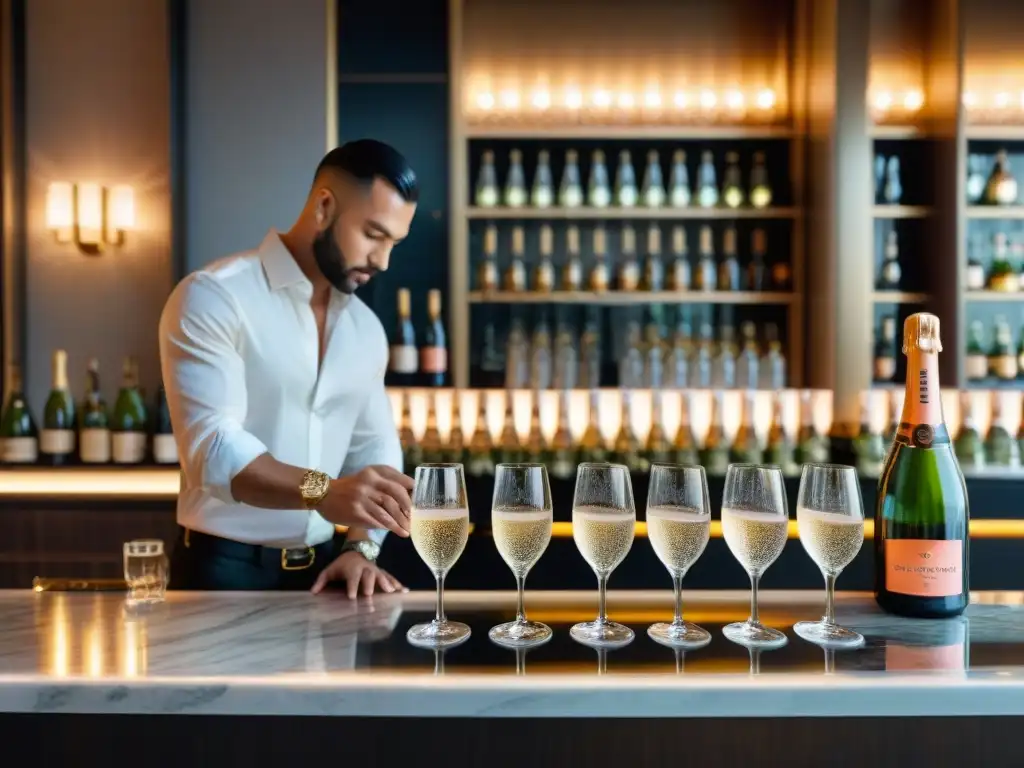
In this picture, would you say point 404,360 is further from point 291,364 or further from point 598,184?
point 291,364

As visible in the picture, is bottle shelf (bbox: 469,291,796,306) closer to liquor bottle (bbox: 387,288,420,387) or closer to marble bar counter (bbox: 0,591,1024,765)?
liquor bottle (bbox: 387,288,420,387)

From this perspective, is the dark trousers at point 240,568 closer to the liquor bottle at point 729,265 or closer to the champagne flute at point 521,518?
the champagne flute at point 521,518

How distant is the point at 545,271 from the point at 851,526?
231cm

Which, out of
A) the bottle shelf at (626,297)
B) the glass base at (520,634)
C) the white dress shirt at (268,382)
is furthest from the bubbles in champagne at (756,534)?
the bottle shelf at (626,297)

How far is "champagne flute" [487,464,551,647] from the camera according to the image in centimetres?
91

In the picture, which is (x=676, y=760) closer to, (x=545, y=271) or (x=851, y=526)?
(x=851, y=526)

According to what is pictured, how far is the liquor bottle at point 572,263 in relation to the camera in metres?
3.10

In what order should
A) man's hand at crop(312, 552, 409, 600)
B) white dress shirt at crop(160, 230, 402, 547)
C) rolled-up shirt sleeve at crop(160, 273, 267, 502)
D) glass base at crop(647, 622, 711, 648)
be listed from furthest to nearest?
white dress shirt at crop(160, 230, 402, 547)
rolled-up shirt sleeve at crop(160, 273, 267, 502)
man's hand at crop(312, 552, 409, 600)
glass base at crop(647, 622, 711, 648)

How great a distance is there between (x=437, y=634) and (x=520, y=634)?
0.09 m

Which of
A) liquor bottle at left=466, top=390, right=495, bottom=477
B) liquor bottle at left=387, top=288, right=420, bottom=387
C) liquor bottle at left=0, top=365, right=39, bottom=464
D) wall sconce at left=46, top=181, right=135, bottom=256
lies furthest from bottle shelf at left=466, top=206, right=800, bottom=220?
liquor bottle at left=0, top=365, right=39, bottom=464

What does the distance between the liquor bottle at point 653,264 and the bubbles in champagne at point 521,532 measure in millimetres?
2280

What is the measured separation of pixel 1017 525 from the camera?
9.29ft

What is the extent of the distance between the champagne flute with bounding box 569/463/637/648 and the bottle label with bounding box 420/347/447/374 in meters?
2.12

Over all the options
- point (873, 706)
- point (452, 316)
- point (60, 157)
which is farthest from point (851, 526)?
point (60, 157)
